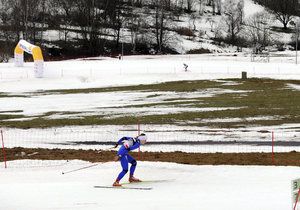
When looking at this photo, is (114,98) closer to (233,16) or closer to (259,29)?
(259,29)

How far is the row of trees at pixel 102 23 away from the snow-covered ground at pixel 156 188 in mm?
77996

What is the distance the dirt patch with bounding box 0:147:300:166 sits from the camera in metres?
20.5

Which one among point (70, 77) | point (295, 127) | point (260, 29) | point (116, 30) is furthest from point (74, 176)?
point (260, 29)

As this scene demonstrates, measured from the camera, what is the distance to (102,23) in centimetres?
10888

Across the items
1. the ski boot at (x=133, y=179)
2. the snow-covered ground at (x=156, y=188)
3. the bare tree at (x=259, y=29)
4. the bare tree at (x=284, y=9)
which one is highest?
the bare tree at (x=284, y=9)

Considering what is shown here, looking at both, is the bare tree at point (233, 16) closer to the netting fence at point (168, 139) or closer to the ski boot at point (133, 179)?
the netting fence at point (168, 139)

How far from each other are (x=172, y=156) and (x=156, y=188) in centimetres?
→ 577

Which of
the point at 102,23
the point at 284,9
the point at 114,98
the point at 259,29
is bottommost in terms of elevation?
the point at 114,98

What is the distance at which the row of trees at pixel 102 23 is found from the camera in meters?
99.1

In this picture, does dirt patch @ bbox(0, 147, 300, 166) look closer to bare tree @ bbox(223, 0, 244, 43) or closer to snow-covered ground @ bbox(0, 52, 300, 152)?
snow-covered ground @ bbox(0, 52, 300, 152)

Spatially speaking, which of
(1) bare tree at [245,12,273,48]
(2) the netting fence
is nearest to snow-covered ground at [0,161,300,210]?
(2) the netting fence

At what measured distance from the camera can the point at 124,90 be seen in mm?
53906

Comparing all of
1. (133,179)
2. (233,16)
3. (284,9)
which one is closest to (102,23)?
(233,16)

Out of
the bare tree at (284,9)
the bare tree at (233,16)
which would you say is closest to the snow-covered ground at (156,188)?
the bare tree at (233,16)
